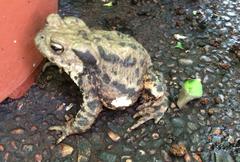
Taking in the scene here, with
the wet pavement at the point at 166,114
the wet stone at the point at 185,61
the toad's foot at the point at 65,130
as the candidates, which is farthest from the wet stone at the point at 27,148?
the wet stone at the point at 185,61

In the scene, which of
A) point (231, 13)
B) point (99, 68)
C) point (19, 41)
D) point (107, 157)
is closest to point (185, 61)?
point (231, 13)

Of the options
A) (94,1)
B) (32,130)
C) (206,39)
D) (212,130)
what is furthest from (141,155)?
(94,1)

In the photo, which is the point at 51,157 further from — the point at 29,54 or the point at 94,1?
the point at 94,1

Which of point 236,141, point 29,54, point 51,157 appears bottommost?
point 236,141

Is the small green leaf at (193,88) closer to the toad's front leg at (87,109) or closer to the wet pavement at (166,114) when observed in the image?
the wet pavement at (166,114)

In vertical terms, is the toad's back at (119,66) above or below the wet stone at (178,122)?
above

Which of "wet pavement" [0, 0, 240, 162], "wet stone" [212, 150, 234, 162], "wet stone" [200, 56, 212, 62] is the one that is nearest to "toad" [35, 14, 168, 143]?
"wet pavement" [0, 0, 240, 162]
